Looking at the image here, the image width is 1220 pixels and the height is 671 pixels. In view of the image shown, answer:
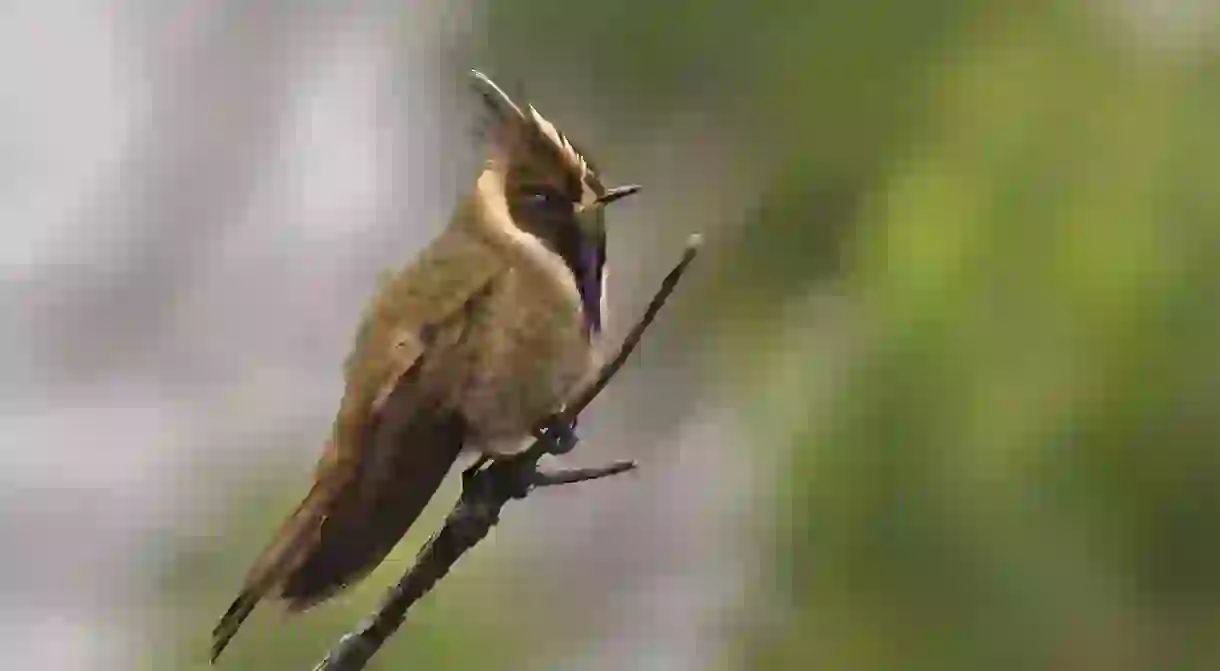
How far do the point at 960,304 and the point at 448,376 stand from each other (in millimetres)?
711

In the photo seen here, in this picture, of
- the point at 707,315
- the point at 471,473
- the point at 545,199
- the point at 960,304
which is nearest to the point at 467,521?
the point at 471,473

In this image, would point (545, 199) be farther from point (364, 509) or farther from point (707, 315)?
point (707, 315)

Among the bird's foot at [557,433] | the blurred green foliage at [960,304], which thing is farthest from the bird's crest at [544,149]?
the blurred green foliage at [960,304]

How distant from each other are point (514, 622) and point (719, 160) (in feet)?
1.72

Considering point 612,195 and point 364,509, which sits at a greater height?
point 612,195

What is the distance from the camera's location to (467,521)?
76cm

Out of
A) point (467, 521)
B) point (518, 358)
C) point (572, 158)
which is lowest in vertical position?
point (467, 521)

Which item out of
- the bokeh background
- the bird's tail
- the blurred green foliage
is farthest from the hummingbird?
the blurred green foliage

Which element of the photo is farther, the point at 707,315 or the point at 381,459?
the point at 707,315

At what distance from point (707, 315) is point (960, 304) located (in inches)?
10.7

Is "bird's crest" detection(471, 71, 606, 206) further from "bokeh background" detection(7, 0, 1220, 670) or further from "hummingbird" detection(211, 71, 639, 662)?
"bokeh background" detection(7, 0, 1220, 670)

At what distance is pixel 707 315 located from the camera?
1.22 meters

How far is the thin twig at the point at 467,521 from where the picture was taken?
76 cm

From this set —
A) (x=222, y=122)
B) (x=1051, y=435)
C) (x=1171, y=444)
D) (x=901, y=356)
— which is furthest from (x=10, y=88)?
(x=1171, y=444)
